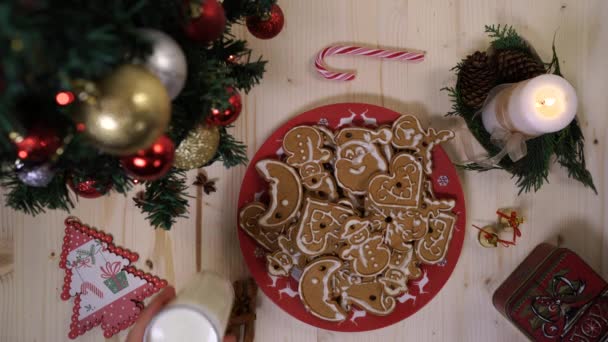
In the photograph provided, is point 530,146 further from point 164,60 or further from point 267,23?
point 164,60

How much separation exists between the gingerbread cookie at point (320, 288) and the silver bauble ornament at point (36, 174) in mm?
533

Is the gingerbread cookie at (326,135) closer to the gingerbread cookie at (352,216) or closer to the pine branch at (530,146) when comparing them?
the gingerbread cookie at (352,216)

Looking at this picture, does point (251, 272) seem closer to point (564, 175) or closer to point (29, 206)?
point (29, 206)

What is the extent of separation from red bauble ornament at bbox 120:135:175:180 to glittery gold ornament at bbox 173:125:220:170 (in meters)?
0.08

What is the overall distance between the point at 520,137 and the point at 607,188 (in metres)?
0.35

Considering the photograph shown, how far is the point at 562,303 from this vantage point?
89 centimetres

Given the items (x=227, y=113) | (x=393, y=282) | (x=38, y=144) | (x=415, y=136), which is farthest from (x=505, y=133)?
(x=38, y=144)

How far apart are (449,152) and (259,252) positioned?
50cm

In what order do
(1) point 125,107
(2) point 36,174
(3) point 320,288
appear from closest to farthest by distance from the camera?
(1) point 125,107, (2) point 36,174, (3) point 320,288

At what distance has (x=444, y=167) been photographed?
0.97 metres

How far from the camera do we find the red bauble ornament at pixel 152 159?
19.1 inches

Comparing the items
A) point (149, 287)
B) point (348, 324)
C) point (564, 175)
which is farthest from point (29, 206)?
point (564, 175)

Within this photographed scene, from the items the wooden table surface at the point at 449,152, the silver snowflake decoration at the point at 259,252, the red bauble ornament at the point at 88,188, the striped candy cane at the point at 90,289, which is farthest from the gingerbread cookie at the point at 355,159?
the striped candy cane at the point at 90,289

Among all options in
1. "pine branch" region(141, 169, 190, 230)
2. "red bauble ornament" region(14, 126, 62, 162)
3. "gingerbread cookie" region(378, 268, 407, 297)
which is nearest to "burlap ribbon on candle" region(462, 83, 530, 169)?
"gingerbread cookie" region(378, 268, 407, 297)
